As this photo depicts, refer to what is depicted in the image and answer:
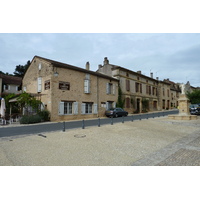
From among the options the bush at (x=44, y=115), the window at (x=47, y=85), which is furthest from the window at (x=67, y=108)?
the window at (x=47, y=85)

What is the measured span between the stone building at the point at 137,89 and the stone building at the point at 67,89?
11.3 feet

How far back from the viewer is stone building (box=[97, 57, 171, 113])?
22.2 meters

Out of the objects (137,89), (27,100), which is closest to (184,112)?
(137,89)

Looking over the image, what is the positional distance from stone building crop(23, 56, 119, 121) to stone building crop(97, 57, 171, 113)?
3.43 metres

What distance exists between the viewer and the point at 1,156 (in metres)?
4.25

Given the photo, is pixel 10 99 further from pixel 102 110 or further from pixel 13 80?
pixel 13 80

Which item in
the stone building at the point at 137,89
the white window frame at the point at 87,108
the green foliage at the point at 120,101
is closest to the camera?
the white window frame at the point at 87,108

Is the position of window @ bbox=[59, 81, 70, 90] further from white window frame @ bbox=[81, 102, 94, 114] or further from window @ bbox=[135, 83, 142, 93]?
window @ bbox=[135, 83, 142, 93]

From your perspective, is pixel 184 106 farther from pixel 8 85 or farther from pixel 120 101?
pixel 8 85

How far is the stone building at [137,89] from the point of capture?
73.0 ft

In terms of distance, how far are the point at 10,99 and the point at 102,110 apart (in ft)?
35.4

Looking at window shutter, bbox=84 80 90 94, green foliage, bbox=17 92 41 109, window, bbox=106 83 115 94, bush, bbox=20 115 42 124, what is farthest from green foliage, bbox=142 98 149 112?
bush, bbox=20 115 42 124

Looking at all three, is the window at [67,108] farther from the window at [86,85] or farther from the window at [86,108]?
the window at [86,85]

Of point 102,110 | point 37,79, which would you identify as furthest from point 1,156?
point 102,110
